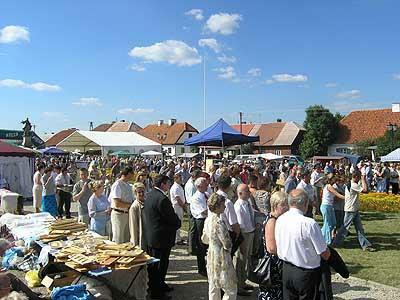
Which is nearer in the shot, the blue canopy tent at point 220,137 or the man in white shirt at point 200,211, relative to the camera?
the man in white shirt at point 200,211

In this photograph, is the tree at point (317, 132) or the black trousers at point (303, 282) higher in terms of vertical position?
the tree at point (317, 132)

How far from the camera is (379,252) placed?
9.16 meters

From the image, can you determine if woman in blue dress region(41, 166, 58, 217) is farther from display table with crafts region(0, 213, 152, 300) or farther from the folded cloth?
the folded cloth

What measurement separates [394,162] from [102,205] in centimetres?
2402

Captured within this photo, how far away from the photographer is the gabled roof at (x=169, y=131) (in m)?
71.4

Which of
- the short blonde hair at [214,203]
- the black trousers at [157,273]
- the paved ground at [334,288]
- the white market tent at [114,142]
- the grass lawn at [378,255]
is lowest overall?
the grass lawn at [378,255]

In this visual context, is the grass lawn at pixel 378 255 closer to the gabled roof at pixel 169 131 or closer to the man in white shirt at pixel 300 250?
the man in white shirt at pixel 300 250

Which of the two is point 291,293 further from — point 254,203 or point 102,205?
point 102,205

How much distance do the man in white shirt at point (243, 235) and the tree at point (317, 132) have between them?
152 ft

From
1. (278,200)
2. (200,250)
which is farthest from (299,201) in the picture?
(200,250)

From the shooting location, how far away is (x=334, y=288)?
6656 mm

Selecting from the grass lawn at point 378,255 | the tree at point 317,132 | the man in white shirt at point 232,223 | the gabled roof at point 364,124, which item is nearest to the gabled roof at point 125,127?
the tree at point 317,132

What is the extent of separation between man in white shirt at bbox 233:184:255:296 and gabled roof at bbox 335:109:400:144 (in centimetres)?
4711

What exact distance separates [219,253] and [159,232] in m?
1.29
